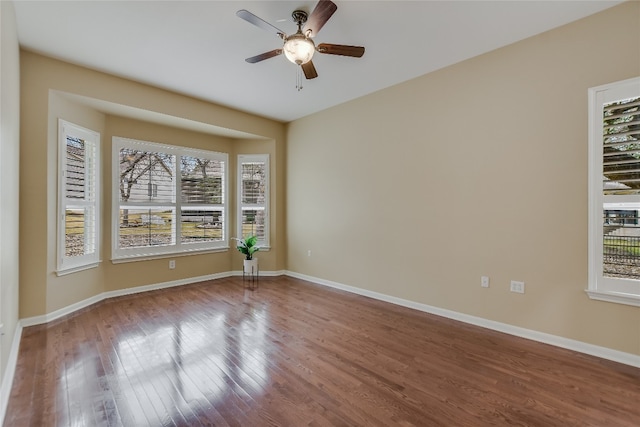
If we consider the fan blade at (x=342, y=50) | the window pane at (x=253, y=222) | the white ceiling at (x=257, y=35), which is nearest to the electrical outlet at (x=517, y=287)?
the white ceiling at (x=257, y=35)

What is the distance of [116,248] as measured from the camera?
4.20 m

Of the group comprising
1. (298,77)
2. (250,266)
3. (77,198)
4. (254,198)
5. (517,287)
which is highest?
(298,77)

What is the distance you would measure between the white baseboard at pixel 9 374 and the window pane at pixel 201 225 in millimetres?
2377

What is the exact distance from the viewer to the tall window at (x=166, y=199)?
→ 429 centimetres

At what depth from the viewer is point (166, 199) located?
4715 millimetres

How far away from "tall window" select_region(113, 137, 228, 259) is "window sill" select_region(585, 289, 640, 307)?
16.8 ft

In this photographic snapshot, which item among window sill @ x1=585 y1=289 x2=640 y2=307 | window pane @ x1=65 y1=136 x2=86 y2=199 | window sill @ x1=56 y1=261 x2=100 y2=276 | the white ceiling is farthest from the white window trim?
window sill @ x1=585 y1=289 x2=640 y2=307

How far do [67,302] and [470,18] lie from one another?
5.32 m

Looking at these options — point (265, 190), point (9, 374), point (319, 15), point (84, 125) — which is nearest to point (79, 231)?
point (84, 125)

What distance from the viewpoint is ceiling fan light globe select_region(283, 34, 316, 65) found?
2326 mm

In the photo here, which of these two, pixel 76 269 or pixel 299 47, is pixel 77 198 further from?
pixel 299 47

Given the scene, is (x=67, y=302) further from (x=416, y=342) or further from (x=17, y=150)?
(x=416, y=342)

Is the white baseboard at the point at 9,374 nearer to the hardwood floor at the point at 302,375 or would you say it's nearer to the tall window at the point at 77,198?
the hardwood floor at the point at 302,375

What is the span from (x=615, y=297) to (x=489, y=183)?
1.40 m
